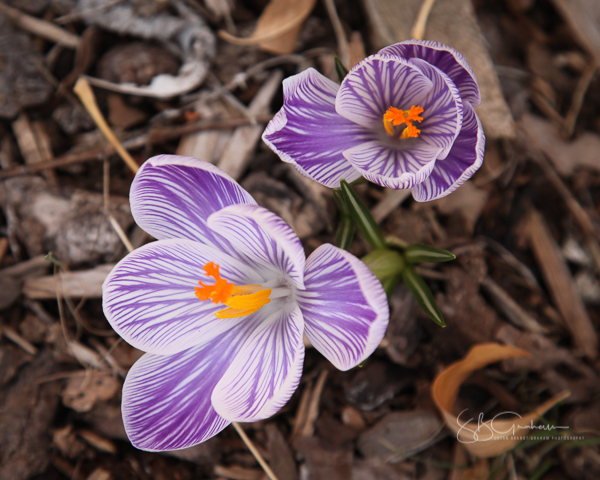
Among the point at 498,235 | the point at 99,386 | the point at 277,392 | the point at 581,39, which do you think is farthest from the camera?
the point at 581,39

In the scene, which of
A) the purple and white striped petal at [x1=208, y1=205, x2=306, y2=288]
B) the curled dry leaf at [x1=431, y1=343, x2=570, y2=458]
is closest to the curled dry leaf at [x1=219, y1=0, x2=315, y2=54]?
the purple and white striped petal at [x1=208, y1=205, x2=306, y2=288]

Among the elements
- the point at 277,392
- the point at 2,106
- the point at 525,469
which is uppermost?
the point at 2,106

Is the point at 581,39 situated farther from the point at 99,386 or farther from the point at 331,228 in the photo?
the point at 99,386

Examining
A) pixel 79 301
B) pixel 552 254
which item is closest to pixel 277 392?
pixel 79 301

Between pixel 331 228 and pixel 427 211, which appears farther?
pixel 427 211

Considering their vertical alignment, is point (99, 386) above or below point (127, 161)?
below

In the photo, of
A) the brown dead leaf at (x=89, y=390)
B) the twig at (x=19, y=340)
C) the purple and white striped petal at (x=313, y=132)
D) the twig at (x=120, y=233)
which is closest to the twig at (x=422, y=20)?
the purple and white striped petal at (x=313, y=132)

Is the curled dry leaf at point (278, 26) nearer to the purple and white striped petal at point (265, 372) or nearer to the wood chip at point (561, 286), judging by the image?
the purple and white striped petal at point (265, 372)
